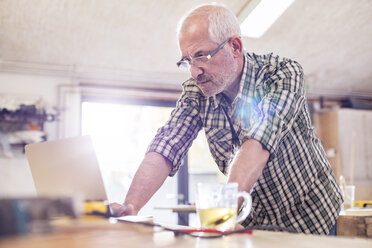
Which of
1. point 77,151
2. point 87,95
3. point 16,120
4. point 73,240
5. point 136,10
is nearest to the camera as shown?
point 73,240

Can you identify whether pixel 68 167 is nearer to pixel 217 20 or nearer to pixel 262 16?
pixel 217 20

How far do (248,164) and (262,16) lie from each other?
302 centimetres

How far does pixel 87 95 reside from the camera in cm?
441

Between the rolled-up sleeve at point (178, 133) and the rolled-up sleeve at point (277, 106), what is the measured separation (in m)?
0.27

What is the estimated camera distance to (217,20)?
4.05 ft

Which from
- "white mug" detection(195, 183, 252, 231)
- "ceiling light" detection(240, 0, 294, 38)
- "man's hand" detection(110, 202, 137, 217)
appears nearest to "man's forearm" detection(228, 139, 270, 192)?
"white mug" detection(195, 183, 252, 231)

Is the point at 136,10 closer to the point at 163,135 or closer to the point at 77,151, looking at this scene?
the point at 163,135

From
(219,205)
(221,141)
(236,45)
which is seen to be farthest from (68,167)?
(236,45)

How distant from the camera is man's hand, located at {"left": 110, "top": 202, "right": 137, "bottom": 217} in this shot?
90 centimetres

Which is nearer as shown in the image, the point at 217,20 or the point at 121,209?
the point at 121,209

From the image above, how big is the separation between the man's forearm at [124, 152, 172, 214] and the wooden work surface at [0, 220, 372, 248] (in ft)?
1.41

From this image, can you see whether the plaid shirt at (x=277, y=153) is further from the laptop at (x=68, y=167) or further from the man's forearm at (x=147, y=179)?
the laptop at (x=68, y=167)

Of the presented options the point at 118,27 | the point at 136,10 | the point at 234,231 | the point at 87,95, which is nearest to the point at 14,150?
the point at 87,95

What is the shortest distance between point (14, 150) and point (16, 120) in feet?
1.05
